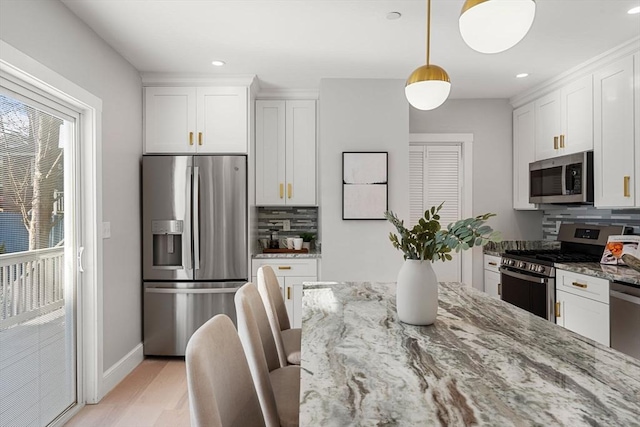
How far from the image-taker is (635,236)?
3.09 m

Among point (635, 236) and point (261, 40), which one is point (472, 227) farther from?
point (635, 236)

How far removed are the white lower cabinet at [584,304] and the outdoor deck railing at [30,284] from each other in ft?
11.7

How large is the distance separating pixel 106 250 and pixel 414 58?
2807mm

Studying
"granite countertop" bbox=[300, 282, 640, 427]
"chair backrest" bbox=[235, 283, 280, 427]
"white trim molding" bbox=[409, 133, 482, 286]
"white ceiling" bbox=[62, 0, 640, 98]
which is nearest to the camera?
"granite countertop" bbox=[300, 282, 640, 427]

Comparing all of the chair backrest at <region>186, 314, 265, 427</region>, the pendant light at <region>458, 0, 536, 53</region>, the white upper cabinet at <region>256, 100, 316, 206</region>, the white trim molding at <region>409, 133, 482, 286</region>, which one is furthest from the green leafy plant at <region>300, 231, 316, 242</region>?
the pendant light at <region>458, 0, 536, 53</region>

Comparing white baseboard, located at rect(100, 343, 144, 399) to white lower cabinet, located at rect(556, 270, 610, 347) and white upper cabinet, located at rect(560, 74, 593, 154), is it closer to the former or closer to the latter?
white lower cabinet, located at rect(556, 270, 610, 347)

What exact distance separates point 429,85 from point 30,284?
2.36 m

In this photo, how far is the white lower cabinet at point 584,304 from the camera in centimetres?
275

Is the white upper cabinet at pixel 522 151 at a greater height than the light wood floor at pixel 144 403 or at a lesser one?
A: greater

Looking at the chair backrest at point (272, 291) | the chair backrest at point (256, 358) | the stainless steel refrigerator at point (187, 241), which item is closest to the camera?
the chair backrest at point (256, 358)

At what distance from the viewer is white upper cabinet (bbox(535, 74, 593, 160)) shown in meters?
3.28

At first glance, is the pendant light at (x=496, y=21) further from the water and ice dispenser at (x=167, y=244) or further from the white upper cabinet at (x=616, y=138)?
the water and ice dispenser at (x=167, y=244)

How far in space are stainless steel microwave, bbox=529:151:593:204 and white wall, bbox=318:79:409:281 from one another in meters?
1.33

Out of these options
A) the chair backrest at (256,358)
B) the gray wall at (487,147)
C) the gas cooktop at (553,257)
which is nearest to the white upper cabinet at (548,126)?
the gray wall at (487,147)
